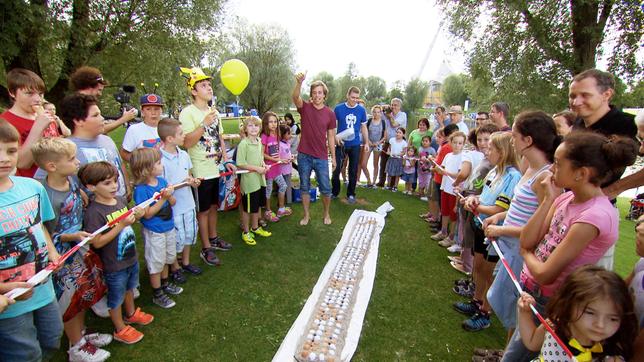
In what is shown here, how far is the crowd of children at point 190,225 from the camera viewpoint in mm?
1663

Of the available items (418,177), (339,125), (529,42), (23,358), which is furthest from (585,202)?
(529,42)

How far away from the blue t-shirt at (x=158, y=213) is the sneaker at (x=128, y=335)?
33.2 inches

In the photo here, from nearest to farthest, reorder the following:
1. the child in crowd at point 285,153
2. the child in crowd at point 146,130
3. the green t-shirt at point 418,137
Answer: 1. the child in crowd at point 146,130
2. the child in crowd at point 285,153
3. the green t-shirt at point 418,137

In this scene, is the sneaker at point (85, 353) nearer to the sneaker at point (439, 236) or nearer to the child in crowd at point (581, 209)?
the child in crowd at point (581, 209)

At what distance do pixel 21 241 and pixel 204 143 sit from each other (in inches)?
87.0

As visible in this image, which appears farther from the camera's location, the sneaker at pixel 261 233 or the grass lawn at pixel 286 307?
the sneaker at pixel 261 233

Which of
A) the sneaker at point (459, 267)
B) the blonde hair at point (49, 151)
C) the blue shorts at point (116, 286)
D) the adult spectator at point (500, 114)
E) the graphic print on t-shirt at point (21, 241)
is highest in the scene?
the adult spectator at point (500, 114)

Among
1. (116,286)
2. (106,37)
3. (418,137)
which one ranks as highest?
(106,37)

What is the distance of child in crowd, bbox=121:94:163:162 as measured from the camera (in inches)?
135

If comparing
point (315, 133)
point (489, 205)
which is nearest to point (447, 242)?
point (489, 205)

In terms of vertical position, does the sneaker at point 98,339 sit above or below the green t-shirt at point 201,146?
below

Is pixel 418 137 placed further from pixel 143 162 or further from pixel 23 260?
pixel 23 260

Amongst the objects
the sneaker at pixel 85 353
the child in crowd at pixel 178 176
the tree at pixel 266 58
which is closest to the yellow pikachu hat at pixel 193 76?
the child in crowd at pixel 178 176

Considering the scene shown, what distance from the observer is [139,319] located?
2.88 meters
